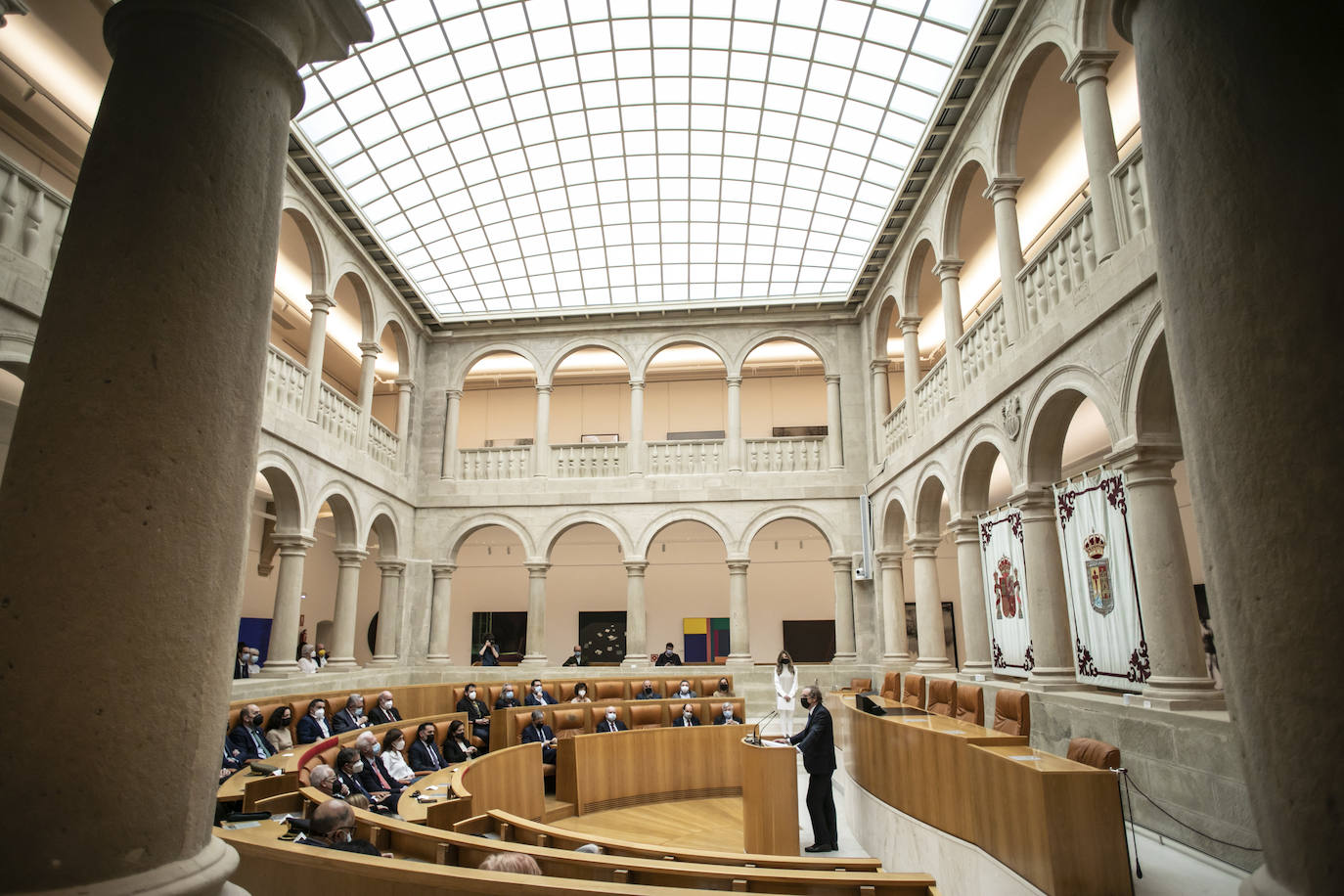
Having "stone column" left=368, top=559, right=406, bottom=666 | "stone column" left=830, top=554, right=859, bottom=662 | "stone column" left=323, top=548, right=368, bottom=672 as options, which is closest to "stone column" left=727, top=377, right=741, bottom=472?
"stone column" left=830, top=554, right=859, bottom=662

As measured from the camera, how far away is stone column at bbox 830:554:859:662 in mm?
18281

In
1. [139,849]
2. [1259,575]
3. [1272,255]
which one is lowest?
[139,849]

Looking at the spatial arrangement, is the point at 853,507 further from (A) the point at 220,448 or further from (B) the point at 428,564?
(A) the point at 220,448

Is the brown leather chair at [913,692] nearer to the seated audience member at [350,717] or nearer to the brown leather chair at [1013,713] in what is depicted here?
the brown leather chair at [1013,713]

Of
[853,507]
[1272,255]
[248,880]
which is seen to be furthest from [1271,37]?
[853,507]

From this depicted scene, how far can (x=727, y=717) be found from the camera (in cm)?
1286

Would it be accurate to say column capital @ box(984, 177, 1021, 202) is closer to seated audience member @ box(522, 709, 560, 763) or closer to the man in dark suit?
the man in dark suit

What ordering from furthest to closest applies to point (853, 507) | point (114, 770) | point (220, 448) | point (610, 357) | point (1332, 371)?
1. point (610, 357)
2. point (853, 507)
3. point (220, 448)
4. point (114, 770)
5. point (1332, 371)

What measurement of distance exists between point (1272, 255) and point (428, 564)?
64.3ft

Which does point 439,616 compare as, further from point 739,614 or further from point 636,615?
point 739,614

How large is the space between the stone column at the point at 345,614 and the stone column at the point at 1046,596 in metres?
12.9

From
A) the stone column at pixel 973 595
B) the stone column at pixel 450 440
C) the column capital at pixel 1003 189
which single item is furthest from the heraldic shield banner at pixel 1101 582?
the stone column at pixel 450 440

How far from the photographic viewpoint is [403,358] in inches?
785

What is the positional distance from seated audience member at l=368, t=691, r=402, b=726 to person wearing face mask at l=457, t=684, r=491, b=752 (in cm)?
116
